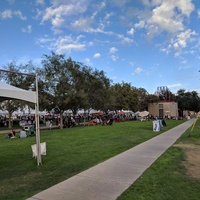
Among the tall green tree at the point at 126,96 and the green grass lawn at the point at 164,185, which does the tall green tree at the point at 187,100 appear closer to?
the tall green tree at the point at 126,96

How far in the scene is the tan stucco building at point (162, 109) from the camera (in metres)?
74.1

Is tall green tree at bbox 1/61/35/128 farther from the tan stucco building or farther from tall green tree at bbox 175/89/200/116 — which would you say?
tall green tree at bbox 175/89/200/116

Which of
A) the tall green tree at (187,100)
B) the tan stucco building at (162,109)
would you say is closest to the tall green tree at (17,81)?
the tan stucco building at (162,109)

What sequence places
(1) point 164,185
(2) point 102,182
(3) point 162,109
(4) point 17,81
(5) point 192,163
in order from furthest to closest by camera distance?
(3) point 162,109, (4) point 17,81, (5) point 192,163, (2) point 102,182, (1) point 164,185

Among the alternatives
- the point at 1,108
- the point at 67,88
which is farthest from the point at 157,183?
the point at 1,108

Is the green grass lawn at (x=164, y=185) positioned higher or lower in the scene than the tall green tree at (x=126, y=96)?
lower

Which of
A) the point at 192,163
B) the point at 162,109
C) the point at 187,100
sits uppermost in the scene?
the point at 187,100

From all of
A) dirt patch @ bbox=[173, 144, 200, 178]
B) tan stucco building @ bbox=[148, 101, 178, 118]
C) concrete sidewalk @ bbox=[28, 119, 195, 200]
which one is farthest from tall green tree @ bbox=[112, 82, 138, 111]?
concrete sidewalk @ bbox=[28, 119, 195, 200]

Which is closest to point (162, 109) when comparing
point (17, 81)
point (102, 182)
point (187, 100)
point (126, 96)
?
point (126, 96)

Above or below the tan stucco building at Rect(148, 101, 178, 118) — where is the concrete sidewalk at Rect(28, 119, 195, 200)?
below

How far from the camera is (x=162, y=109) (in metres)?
75.6

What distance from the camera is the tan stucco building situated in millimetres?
74062

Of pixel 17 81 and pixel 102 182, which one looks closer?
pixel 102 182

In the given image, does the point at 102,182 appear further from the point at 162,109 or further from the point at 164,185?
the point at 162,109
